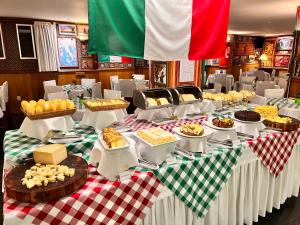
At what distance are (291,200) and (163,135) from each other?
1.78m

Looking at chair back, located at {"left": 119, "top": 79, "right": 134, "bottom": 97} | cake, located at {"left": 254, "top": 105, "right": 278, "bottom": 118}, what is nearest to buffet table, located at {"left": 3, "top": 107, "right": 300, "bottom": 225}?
cake, located at {"left": 254, "top": 105, "right": 278, "bottom": 118}

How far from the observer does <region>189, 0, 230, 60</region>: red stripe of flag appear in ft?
5.86

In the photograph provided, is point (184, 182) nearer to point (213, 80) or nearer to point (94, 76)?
point (94, 76)

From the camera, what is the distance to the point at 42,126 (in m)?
1.70

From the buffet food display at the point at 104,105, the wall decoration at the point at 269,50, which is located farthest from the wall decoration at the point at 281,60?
the buffet food display at the point at 104,105

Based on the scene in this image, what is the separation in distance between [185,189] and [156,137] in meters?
0.39

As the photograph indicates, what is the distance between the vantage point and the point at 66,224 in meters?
1.16

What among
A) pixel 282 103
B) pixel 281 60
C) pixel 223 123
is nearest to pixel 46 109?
pixel 223 123

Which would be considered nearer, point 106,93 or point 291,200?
point 291,200

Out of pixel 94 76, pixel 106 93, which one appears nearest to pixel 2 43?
pixel 94 76

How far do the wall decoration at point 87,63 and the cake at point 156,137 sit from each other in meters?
5.92

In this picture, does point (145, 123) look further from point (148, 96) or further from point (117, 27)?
point (117, 27)

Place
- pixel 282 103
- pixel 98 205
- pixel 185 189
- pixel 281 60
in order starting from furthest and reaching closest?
pixel 281 60, pixel 282 103, pixel 185 189, pixel 98 205

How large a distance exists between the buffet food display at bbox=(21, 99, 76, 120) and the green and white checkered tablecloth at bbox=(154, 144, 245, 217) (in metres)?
0.87
